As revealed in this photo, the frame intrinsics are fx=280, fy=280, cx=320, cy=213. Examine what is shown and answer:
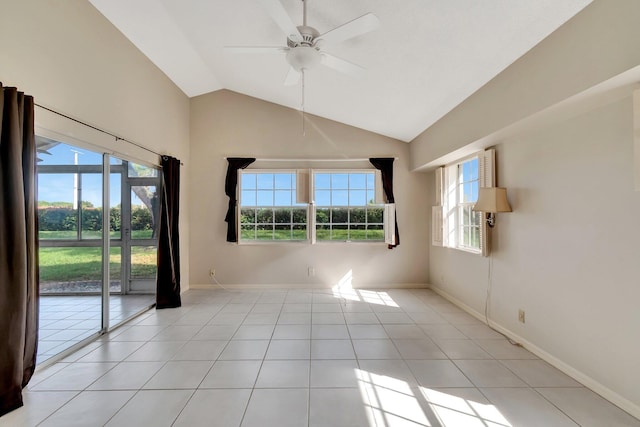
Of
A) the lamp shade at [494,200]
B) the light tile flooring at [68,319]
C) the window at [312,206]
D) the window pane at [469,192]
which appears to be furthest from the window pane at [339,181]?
the light tile flooring at [68,319]

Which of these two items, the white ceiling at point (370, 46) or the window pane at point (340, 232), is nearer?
the white ceiling at point (370, 46)

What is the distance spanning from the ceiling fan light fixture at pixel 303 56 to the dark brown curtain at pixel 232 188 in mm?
2775

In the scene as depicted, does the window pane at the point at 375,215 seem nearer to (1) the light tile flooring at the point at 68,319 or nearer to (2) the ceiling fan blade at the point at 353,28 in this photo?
(2) the ceiling fan blade at the point at 353,28

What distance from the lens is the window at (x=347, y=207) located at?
16.6ft

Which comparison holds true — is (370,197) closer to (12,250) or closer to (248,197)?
(248,197)

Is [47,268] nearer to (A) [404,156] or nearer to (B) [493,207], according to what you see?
(B) [493,207]

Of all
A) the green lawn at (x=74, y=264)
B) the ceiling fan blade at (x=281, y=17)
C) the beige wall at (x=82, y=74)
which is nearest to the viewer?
the ceiling fan blade at (x=281, y=17)

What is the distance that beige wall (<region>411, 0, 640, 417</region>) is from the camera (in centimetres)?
184

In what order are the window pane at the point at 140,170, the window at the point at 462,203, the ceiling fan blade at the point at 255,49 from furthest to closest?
the window pane at the point at 140,170, the window at the point at 462,203, the ceiling fan blade at the point at 255,49

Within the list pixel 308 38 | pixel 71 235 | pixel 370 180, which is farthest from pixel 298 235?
pixel 308 38

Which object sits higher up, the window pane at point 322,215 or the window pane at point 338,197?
the window pane at point 338,197

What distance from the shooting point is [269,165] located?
4.99 m

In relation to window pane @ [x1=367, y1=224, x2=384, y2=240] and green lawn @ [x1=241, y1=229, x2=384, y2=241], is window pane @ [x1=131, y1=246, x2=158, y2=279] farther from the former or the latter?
window pane @ [x1=367, y1=224, x2=384, y2=240]

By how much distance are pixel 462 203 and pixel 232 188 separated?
370cm
